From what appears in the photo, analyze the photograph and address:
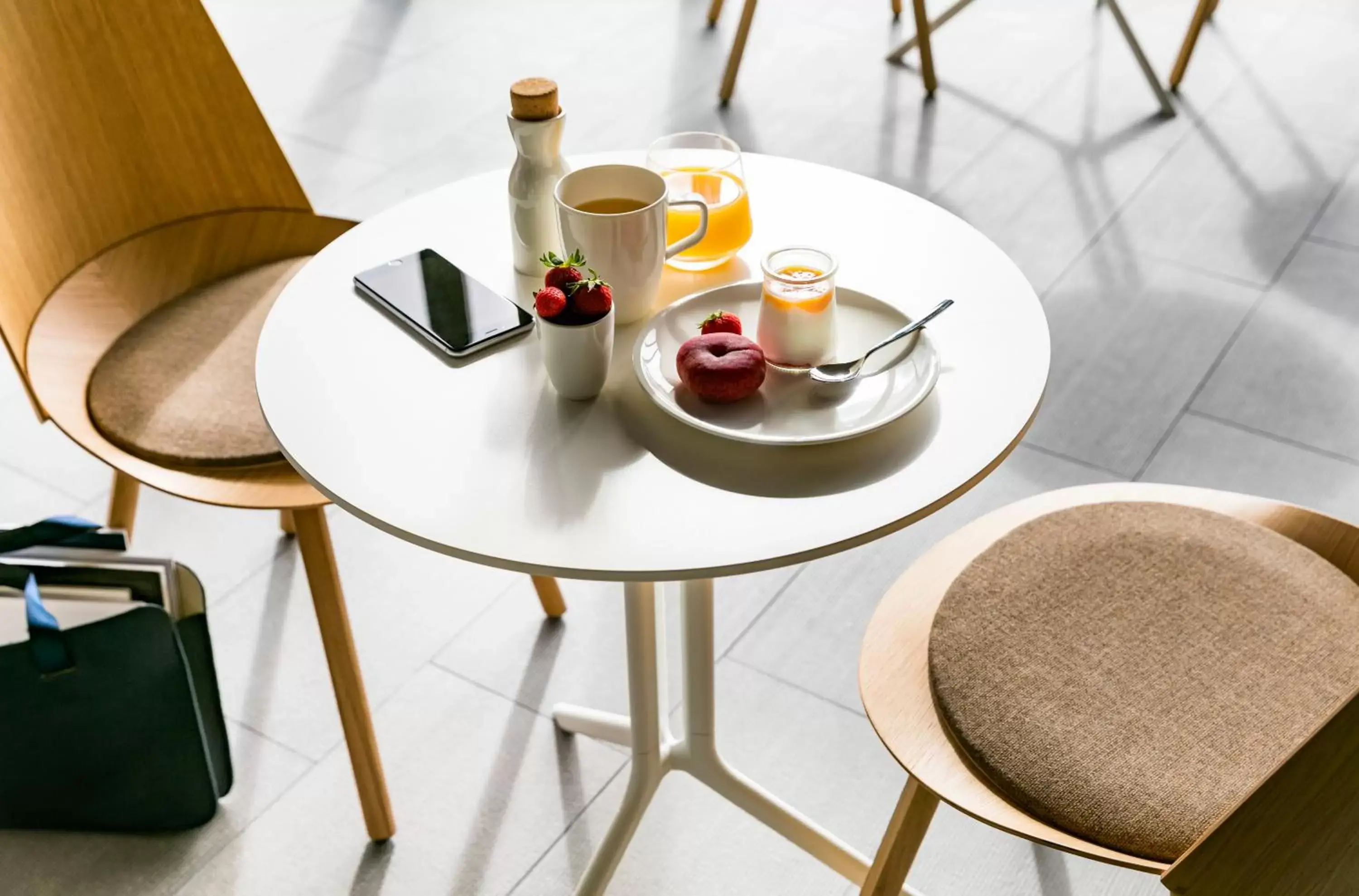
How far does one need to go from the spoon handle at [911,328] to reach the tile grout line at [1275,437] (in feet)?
4.10

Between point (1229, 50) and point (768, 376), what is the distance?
2972mm

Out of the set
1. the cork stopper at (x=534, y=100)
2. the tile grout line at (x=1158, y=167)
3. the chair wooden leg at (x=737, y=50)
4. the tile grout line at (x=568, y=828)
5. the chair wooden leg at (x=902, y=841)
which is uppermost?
the cork stopper at (x=534, y=100)

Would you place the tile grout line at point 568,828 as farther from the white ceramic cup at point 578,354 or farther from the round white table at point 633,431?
the white ceramic cup at point 578,354

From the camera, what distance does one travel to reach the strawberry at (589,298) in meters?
1.05

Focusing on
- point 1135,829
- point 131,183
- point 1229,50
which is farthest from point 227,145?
point 1229,50

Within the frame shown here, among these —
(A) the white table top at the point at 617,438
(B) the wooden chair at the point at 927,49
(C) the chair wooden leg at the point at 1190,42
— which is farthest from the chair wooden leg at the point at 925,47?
(A) the white table top at the point at 617,438

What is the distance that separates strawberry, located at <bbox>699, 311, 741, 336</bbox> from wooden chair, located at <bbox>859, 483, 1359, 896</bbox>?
0.30m

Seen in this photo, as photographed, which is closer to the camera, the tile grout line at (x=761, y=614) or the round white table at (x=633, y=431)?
the round white table at (x=633, y=431)

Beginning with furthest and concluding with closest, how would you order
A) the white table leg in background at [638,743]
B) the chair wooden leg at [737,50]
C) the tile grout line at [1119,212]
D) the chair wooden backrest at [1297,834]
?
1. the chair wooden leg at [737,50]
2. the tile grout line at [1119,212]
3. the white table leg in background at [638,743]
4. the chair wooden backrest at [1297,834]

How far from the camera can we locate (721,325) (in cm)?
111

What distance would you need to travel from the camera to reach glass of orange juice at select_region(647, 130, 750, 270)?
124 centimetres

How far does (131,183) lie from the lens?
5.36 ft

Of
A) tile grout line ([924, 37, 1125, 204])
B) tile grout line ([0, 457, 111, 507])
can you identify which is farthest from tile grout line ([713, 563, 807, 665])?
tile grout line ([924, 37, 1125, 204])

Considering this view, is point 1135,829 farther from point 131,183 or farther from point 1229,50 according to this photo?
point 1229,50
